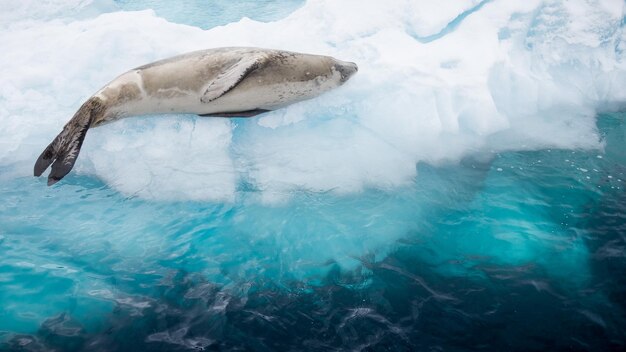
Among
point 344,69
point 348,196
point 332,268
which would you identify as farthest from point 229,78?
point 332,268

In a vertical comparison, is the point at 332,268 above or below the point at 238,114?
below

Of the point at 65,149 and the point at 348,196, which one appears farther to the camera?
the point at 348,196

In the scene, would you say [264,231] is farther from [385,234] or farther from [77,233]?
[77,233]

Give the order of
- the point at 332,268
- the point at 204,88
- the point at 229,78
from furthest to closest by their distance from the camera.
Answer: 1. the point at 204,88
2. the point at 229,78
3. the point at 332,268

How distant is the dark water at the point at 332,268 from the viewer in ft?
8.71

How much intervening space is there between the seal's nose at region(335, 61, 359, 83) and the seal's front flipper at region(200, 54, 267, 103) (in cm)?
96

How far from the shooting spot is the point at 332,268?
3246 mm

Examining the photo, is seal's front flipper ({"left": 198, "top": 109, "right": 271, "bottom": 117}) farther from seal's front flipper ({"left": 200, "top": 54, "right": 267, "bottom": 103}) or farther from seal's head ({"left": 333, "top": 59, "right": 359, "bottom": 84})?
seal's head ({"left": 333, "top": 59, "right": 359, "bottom": 84})

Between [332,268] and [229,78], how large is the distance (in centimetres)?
186

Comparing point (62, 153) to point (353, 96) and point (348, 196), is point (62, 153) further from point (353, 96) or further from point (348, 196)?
point (353, 96)

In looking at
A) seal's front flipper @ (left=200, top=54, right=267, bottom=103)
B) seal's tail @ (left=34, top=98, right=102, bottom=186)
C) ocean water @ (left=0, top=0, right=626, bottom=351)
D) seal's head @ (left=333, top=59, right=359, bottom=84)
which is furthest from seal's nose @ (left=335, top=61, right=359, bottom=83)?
seal's tail @ (left=34, top=98, right=102, bottom=186)

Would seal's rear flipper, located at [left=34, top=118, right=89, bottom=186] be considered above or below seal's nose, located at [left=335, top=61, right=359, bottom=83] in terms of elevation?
below

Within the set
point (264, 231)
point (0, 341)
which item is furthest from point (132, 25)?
point (0, 341)

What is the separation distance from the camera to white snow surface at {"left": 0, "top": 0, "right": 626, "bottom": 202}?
3.88m
